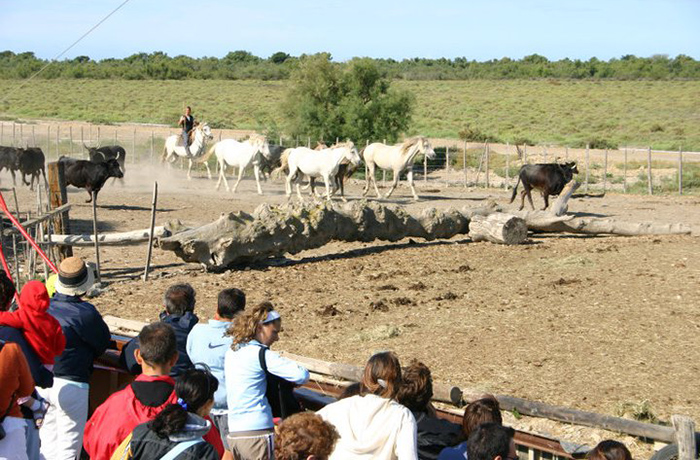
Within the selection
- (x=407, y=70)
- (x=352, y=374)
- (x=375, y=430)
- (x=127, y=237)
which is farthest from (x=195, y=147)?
(x=407, y=70)

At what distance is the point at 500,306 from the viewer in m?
12.7

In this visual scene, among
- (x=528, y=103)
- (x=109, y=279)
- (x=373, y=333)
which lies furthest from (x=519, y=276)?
(x=528, y=103)

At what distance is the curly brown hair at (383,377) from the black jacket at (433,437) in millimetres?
455

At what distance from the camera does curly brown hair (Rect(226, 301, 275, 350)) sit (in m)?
5.39

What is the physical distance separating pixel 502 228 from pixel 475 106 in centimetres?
6193

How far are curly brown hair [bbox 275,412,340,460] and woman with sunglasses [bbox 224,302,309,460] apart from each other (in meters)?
1.15

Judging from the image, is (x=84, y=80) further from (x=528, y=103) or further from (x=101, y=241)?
(x=101, y=241)

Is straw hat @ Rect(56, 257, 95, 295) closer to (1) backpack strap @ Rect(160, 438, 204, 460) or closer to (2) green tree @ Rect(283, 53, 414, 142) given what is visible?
(1) backpack strap @ Rect(160, 438, 204, 460)

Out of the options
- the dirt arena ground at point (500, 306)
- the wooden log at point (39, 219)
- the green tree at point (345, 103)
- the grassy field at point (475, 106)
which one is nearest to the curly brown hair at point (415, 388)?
the dirt arena ground at point (500, 306)

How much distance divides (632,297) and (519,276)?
2.42 metres

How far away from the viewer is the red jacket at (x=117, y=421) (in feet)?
15.8

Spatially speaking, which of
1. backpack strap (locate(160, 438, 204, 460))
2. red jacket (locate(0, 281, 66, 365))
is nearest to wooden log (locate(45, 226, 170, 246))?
red jacket (locate(0, 281, 66, 365))

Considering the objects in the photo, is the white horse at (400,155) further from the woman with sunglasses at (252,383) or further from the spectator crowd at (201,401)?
the woman with sunglasses at (252,383)

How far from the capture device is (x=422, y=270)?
1571 centimetres
